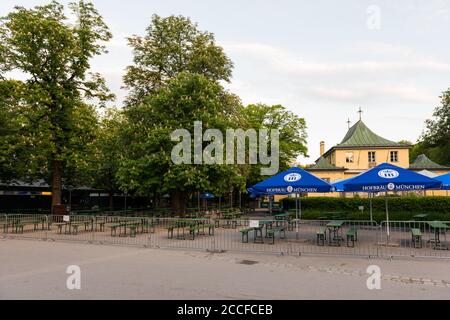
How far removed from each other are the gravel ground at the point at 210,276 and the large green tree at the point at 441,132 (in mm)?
49262

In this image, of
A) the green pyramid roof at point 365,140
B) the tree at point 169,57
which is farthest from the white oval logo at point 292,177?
the green pyramid roof at point 365,140

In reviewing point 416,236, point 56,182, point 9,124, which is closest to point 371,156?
point 416,236

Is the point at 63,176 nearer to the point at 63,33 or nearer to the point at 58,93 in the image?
the point at 58,93

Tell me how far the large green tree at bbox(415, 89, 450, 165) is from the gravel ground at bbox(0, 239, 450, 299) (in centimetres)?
4926

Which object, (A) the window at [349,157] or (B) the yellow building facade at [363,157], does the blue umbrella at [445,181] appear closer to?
(B) the yellow building facade at [363,157]

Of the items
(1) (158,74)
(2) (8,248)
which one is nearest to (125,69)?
(1) (158,74)

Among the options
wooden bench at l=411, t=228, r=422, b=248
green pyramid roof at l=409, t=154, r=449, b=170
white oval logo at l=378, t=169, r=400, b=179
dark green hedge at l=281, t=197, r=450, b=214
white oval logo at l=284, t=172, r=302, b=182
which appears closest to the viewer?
white oval logo at l=378, t=169, r=400, b=179

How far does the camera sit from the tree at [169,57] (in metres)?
29.7

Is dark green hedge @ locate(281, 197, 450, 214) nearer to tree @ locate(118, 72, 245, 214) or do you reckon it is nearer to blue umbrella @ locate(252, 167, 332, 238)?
tree @ locate(118, 72, 245, 214)

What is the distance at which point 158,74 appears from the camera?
100.0 feet

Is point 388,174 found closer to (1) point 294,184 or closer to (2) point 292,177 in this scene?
(1) point 294,184

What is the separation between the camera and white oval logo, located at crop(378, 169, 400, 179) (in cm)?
1254

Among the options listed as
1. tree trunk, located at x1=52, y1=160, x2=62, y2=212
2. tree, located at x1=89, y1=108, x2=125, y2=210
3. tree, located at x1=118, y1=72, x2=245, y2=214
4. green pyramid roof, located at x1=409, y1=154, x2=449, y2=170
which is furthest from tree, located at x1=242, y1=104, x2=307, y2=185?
tree trunk, located at x1=52, y1=160, x2=62, y2=212
